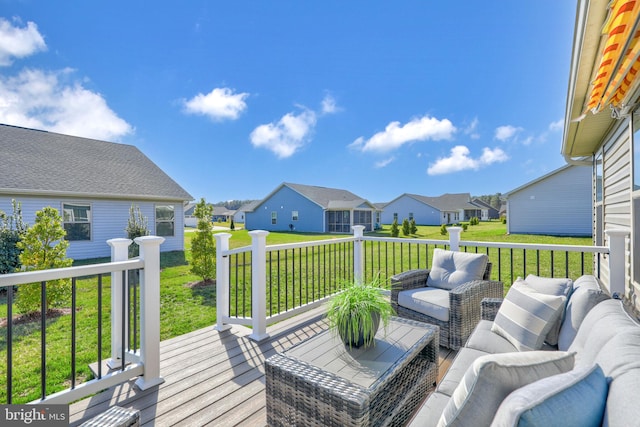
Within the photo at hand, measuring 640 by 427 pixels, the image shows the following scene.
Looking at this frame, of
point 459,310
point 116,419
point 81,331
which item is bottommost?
point 81,331

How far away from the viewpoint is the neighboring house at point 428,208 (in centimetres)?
A: 3008

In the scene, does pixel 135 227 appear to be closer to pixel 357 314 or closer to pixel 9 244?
pixel 9 244

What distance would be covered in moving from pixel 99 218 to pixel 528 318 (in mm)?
11702

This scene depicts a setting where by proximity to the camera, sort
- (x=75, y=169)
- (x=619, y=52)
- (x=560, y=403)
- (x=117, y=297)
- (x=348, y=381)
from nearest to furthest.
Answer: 1. (x=560, y=403)
2. (x=348, y=381)
3. (x=619, y=52)
4. (x=117, y=297)
5. (x=75, y=169)

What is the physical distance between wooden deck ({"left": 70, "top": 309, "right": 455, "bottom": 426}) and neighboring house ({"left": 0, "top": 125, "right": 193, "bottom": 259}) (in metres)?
8.74

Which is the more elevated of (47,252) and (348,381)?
(47,252)

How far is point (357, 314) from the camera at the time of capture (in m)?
1.81

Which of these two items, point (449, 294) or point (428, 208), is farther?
point (428, 208)

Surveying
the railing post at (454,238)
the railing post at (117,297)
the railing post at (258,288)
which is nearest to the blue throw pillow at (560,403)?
the railing post at (258,288)

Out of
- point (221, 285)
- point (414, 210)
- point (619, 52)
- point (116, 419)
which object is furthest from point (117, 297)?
point (414, 210)

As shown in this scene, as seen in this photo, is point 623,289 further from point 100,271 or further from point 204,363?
point 100,271

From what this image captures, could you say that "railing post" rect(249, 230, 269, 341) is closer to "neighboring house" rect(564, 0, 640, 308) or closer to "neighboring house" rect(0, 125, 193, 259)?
"neighboring house" rect(564, 0, 640, 308)

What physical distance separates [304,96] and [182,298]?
32.8ft

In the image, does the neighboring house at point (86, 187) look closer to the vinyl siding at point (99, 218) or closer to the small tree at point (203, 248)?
the vinyl siding at point (99, 218)
